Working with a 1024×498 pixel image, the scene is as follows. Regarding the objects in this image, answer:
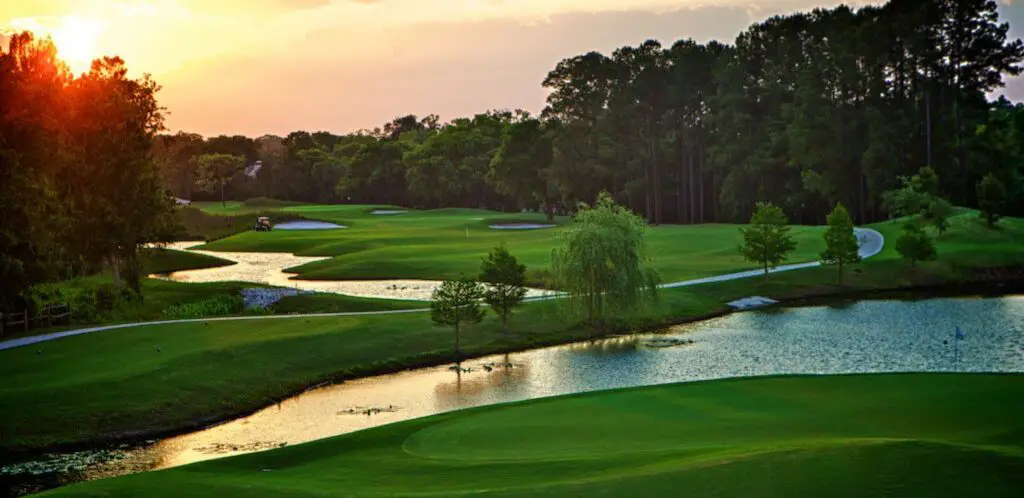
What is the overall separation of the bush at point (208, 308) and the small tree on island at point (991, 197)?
6556 cm

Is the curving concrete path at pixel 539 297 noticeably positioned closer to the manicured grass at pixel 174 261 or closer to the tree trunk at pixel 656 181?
the tree trunk at pixel 656 181

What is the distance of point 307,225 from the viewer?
509 ft

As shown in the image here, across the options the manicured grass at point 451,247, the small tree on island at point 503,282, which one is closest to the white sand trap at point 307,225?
the manicured grass at point 451,247

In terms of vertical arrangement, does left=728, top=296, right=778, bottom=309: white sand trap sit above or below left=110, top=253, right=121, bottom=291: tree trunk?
below

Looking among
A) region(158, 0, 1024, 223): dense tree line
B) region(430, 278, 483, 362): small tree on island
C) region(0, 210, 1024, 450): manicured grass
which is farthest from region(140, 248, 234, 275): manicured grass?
region(430, 278, 483, 362): small tree on island

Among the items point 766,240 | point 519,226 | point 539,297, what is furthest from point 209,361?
point 519,226

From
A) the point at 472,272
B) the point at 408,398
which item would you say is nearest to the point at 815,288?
the point at 472,272

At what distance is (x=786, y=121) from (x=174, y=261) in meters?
75.7

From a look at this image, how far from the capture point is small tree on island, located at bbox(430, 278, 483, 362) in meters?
53.2

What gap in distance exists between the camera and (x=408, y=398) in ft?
143

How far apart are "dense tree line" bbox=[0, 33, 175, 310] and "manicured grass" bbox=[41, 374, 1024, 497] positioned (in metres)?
23.9

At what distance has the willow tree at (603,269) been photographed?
59406mm

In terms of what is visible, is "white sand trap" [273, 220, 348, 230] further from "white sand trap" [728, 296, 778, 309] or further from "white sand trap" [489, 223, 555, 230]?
"white sand trap" [728, 296, 778, 309]

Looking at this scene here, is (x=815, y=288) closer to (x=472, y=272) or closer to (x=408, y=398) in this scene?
(x=472, y=272)
